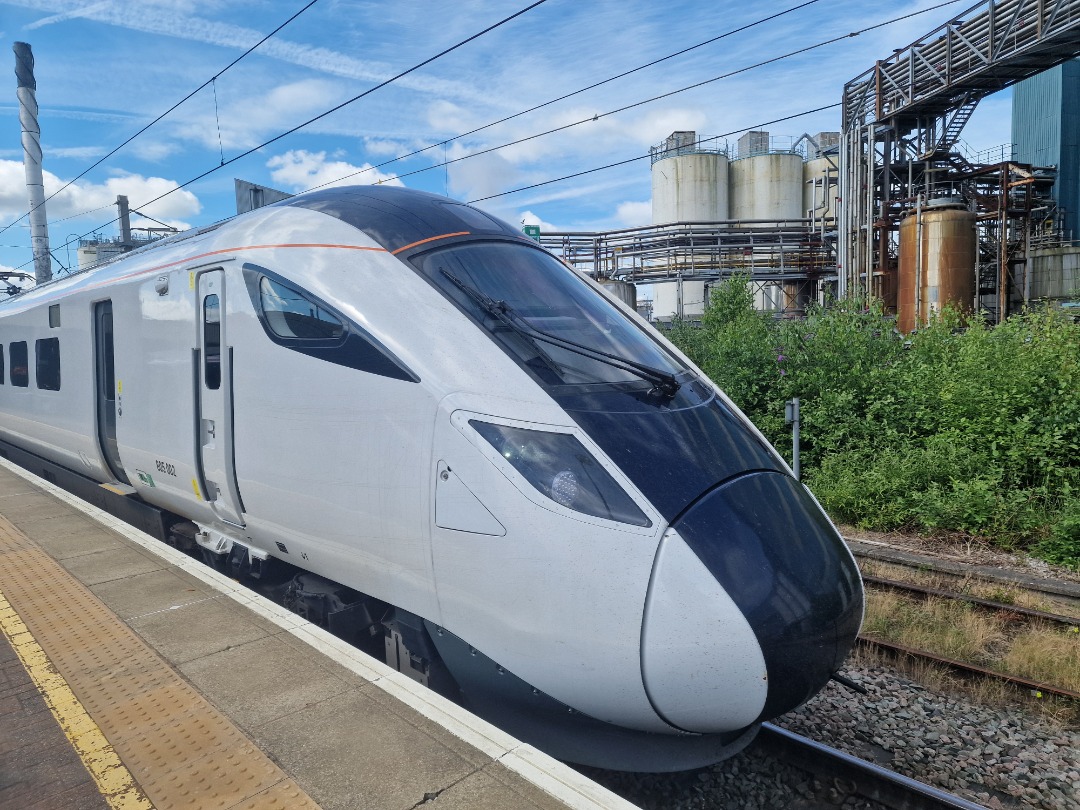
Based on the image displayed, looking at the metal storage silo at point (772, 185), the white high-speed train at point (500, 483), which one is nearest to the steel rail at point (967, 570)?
the white high-speed train at point (500, 483)

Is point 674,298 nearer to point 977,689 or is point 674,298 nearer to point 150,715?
point 977,689

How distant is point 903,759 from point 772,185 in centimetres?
3408

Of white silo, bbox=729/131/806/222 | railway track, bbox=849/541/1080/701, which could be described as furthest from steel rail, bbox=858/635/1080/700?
white silo, bbox=729/131/806/222

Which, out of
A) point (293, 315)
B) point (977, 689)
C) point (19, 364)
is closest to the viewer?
point (293, 315)

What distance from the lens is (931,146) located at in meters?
21.2

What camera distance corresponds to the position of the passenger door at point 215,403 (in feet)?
15.4

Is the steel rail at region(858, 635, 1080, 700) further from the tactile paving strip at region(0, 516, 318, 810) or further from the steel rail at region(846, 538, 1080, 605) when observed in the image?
the tactile paving strip at region(0, 516, 318, 810)

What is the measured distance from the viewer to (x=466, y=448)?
3.25 metres

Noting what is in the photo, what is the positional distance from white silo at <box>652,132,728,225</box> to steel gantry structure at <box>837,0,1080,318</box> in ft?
37.4

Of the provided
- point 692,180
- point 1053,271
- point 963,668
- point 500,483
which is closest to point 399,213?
point 500,483

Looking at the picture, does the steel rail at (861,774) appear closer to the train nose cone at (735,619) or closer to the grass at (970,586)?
the train nose cone at (735,619)

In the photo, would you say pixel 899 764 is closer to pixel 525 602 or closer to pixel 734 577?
pixel 734 577

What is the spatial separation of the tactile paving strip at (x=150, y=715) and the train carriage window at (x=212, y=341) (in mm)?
1528

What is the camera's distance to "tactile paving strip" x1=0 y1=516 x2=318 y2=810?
276 cm
